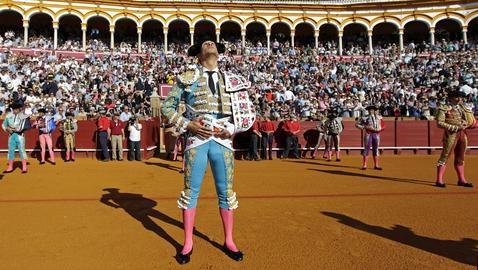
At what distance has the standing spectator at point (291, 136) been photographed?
11.2 m

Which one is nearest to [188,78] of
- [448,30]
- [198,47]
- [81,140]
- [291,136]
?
[198,47]

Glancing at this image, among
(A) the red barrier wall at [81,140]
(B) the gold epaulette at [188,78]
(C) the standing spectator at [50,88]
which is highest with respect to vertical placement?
(C) the standing spectator at [50,88]

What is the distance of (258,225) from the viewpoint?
3785 millimetres

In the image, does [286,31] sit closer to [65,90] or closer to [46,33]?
[46,33]

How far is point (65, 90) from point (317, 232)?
14727mm

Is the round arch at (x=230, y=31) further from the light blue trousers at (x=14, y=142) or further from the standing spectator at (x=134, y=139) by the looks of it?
the light blue trousers at (x=14, y=142)

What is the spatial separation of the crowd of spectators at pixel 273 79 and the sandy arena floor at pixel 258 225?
642 cm

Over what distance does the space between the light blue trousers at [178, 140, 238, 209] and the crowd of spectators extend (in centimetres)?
881

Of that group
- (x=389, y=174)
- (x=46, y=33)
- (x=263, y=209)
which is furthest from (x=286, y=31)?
(x=263, y=209)

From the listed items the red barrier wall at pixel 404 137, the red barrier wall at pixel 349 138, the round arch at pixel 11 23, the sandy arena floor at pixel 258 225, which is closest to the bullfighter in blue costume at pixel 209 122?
the sandy arena floor at pixel 258 225

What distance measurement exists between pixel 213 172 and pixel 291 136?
8.53 m

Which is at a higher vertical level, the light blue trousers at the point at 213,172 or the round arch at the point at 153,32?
the round arch at the point at 153,32

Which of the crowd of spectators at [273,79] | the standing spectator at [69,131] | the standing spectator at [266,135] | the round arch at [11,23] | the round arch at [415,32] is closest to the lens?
the standing spectator at [69,131]

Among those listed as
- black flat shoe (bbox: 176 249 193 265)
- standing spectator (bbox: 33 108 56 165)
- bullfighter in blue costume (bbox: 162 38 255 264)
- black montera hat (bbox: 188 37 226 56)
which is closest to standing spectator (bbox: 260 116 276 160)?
standing spectator (bbox: 33 108 56 165)
